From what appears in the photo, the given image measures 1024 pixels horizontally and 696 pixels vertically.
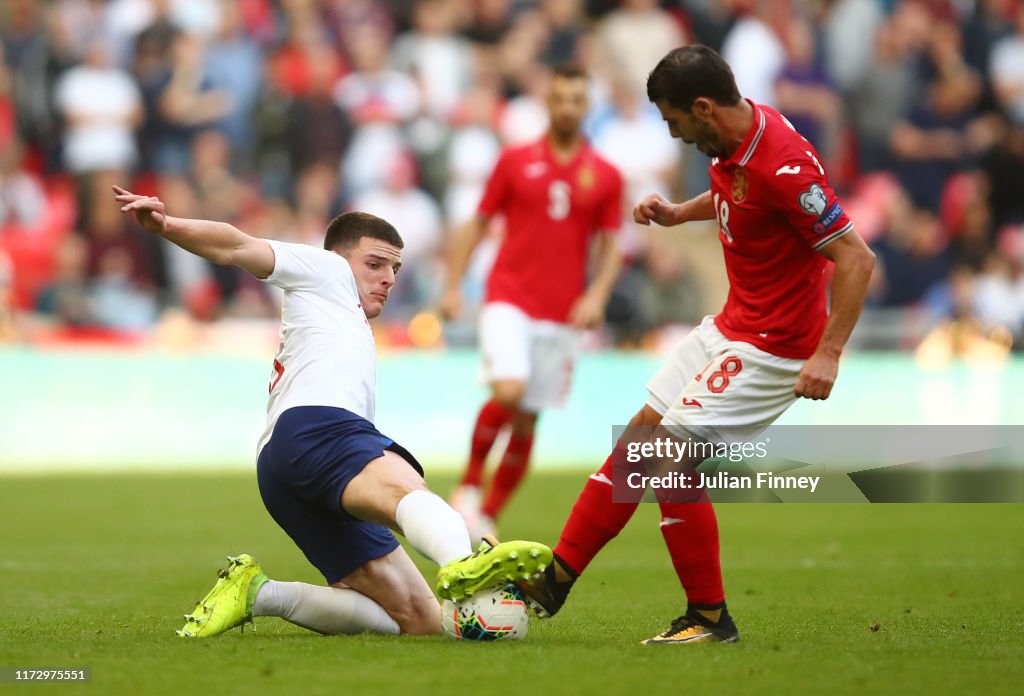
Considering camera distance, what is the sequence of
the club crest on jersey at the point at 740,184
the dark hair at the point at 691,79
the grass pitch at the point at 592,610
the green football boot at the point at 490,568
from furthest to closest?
1. the club crest on jersey at the point at 740,184
2. the dark hair at the point at 691,79
3. the green football boot at the point at 490,568
4. the grass pitch at the point at 592,610

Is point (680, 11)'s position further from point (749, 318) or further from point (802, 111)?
point (749, 318)

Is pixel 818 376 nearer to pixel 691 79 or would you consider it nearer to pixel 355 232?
pixel 691 79

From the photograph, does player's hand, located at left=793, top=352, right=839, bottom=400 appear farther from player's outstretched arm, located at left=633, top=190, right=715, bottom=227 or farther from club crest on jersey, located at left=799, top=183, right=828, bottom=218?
player's outstretched arm, located at left=633, top=190, right=715, bottom=227

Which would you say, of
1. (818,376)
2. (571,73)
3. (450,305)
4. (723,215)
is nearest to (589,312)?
(450,305)

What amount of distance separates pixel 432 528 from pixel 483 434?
5.16 meters

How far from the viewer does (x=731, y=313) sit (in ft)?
21.2

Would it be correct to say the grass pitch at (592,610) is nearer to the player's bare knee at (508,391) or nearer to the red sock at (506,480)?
the red sock at (506,480)

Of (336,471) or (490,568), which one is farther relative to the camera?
(336,471)

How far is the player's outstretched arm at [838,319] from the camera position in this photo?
19.0ft

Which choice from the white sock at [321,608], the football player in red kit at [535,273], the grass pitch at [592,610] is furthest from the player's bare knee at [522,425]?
the white sock at [321,608]

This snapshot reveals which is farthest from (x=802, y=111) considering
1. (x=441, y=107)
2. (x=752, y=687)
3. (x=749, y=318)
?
(x=752, y=687)

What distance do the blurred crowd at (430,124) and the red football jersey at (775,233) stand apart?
9.14m

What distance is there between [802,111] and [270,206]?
5909mm

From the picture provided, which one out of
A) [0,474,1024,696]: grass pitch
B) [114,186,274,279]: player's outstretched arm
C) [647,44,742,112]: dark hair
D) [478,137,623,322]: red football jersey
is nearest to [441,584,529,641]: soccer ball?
[0,474,1024,696]: grass pitch
